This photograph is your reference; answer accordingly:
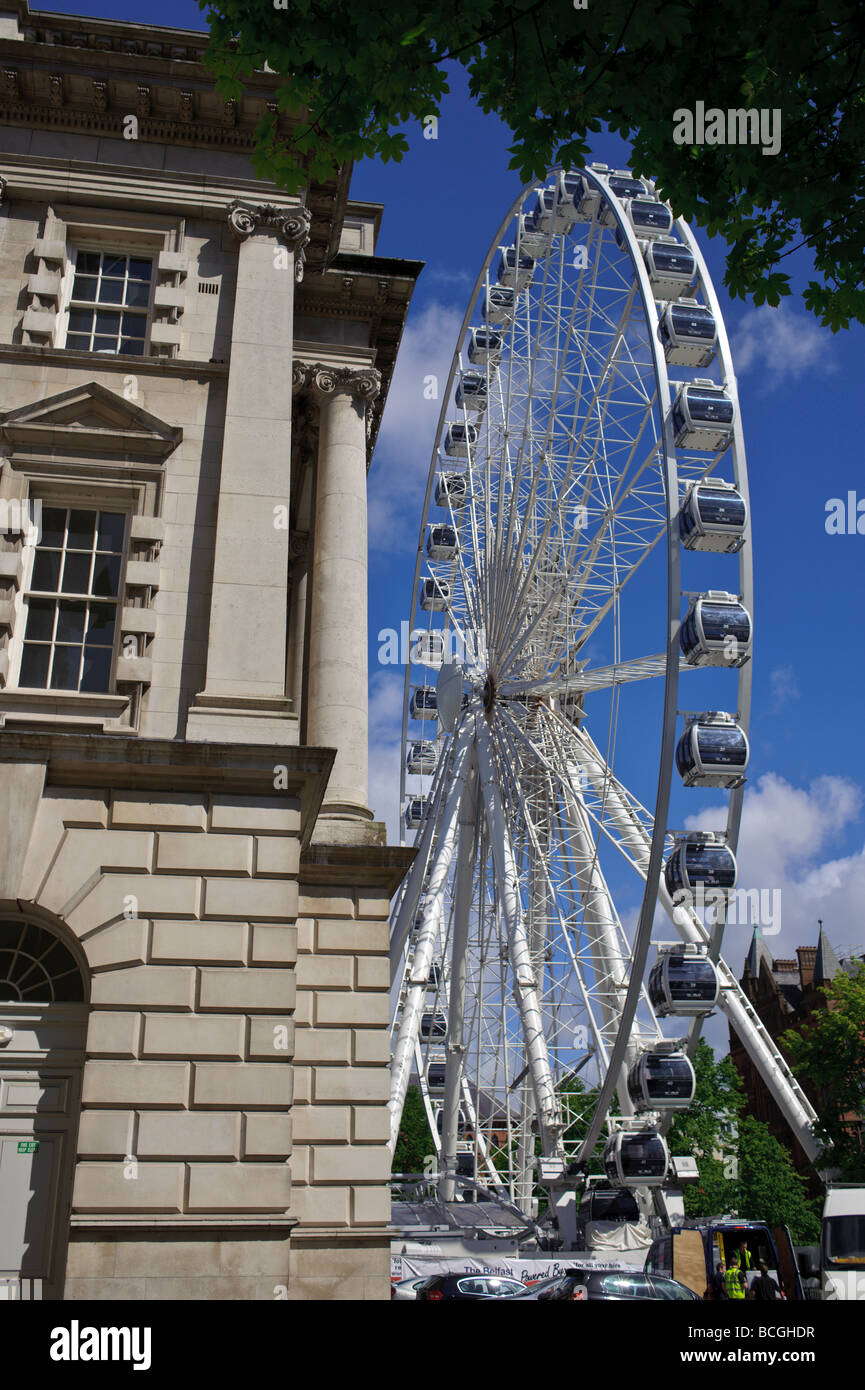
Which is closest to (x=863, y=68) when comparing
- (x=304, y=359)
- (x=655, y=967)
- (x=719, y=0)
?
(x=719, y=0)

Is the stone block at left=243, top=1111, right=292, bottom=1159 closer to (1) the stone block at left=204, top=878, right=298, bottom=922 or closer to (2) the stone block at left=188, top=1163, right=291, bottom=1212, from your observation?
(2) the stone block at left=188, top=1163, right=291, bottom=1212

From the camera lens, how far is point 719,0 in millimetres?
8211

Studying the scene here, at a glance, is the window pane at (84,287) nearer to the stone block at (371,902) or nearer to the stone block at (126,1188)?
the stone block at (371,902)

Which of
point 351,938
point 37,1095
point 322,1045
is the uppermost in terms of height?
point 351,938

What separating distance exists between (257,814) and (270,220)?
9.12 m


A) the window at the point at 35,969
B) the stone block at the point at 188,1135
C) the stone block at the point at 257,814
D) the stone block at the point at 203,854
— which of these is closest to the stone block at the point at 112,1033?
the stone block at the point at 188,1135

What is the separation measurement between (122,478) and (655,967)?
17.5m

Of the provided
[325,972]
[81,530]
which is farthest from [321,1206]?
[81,530]

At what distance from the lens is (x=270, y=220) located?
59.6ft

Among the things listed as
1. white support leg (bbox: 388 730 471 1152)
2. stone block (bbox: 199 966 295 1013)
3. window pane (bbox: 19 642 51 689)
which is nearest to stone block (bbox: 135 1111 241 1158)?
stone block (bbox: 199 966 295 1013)

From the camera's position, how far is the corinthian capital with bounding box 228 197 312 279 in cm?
1805

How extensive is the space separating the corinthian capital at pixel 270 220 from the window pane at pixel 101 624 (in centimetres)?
603

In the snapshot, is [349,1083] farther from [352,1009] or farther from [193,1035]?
[193,1035]

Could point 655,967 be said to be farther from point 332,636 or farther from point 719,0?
point 719,0
